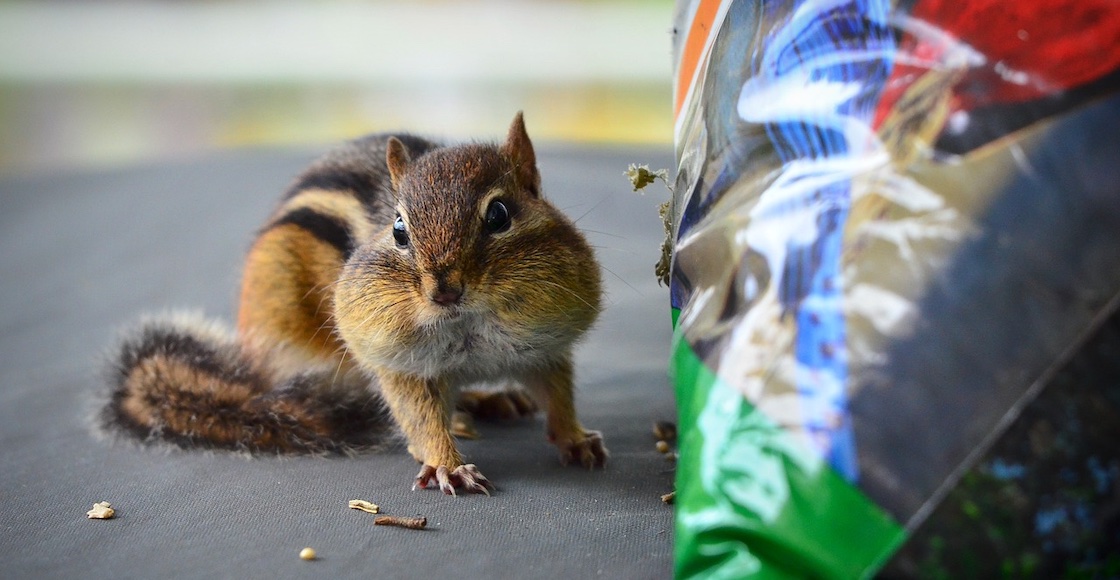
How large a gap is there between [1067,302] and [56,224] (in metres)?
3.75

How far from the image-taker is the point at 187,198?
4070mm

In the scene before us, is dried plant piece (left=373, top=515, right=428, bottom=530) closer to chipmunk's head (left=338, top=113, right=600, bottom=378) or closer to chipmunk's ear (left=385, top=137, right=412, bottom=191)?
chipmunk's head (left=338, top=113, right=600, bottom=378)

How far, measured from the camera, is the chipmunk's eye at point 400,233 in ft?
5.38

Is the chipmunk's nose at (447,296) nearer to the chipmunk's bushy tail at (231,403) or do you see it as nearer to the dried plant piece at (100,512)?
the chipmunk's bushy tail at (231,403)

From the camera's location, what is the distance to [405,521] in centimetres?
155

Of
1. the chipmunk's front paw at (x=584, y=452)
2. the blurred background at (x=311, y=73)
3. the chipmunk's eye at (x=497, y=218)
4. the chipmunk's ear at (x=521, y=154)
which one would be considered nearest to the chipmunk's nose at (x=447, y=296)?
the chipmunk's eye at (x=497, y=218)

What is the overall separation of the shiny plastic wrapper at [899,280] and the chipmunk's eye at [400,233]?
2.02 feet

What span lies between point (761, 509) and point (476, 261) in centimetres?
68

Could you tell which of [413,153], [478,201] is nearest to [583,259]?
[478,201]

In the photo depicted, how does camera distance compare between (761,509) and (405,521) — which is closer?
(761,509)

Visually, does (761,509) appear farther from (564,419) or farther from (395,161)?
(395,161)

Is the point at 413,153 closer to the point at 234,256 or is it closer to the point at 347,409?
the point at 347,409

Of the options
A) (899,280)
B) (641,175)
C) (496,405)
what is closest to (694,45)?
(641,175)

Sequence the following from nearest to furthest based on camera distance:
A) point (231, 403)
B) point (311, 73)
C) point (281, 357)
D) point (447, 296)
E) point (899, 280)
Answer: point (899, 280) < point (447, 296) < point (231, 403) < point (281, 357) < point (311, 73)
